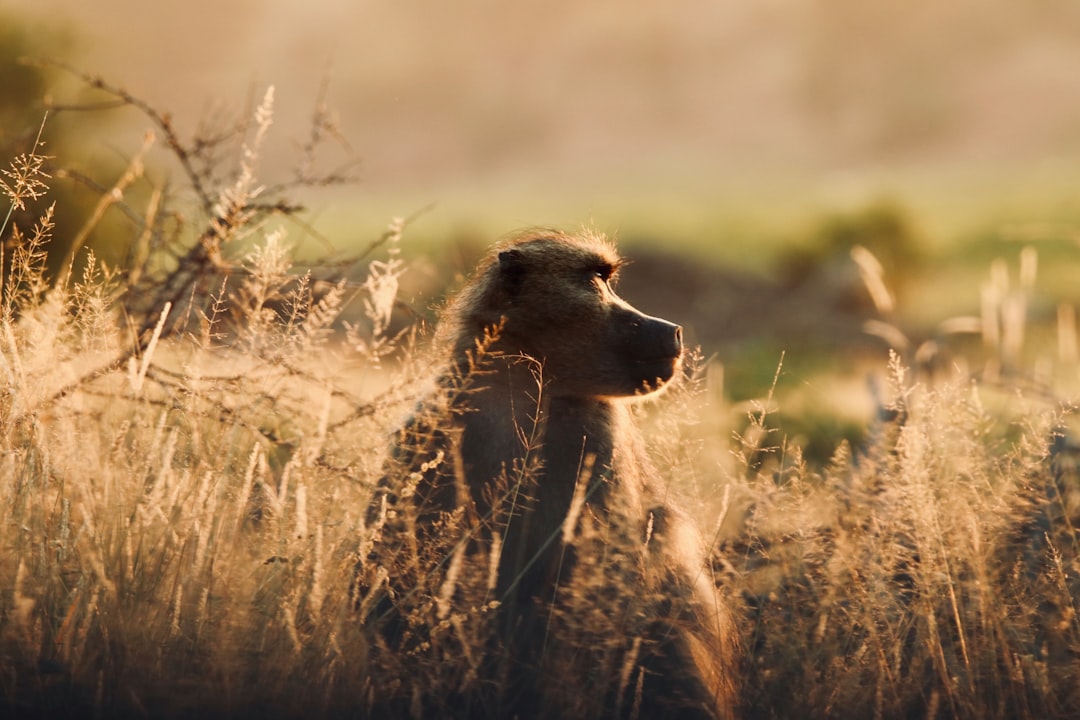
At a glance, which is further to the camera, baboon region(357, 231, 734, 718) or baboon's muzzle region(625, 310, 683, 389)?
baboon's muzzle region(625, 310, 683, 389)

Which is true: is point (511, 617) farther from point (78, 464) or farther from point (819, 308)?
point (819, 308)

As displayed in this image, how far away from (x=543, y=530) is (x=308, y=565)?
720mm

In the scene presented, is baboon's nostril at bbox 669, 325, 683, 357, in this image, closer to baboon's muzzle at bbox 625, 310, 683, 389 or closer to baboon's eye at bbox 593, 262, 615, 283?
baboon's muzzle at bbox 625, 310, 683, 389

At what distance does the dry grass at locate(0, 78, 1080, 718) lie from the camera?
2.89 metres

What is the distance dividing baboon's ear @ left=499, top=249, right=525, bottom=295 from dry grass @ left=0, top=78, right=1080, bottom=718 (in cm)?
39

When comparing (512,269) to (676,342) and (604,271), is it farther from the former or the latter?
(676,342)

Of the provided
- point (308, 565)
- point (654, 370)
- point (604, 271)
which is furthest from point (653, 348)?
point (308, 565)

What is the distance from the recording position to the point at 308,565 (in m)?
3.20

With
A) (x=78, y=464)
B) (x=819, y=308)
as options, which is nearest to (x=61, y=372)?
(x=78, y=464)

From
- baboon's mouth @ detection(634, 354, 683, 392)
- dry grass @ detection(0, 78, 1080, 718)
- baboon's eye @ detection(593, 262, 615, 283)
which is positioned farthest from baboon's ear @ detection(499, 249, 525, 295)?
baboon's mouth @ detection(634, 354, 683, 392)

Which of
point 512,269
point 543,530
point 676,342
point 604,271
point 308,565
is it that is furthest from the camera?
point 604,271

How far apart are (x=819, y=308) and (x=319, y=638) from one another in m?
26.4

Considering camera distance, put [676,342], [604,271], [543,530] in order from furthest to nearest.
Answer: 1. [604,271]
2. [676,342]
3. [543,530]

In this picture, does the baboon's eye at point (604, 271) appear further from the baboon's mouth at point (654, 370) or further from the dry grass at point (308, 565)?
the dry grass at point (308, 565)
